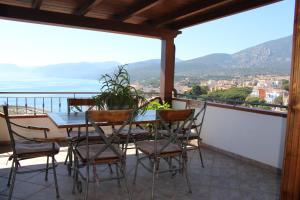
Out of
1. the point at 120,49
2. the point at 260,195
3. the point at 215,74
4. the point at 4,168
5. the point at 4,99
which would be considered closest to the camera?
the point at 260,195

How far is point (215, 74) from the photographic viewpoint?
5059 millimetres

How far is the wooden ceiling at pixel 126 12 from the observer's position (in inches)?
152

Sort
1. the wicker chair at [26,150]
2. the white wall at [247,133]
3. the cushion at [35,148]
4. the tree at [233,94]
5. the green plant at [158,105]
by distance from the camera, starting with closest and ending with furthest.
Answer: the wicker chair at [26,150] → the cushion at [35,148] → the white wall at [247,133] → the tree at [233,94] → the green plant at [158,105]

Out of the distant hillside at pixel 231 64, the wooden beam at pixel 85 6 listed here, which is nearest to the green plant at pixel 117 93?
the distant hillside at pixel 231 64

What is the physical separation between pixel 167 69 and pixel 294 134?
4316mm

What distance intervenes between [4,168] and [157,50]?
3640 mm

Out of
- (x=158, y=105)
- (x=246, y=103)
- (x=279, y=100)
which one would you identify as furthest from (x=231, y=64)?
(x=279, y=100)

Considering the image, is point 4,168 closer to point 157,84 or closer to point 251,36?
point 157,84

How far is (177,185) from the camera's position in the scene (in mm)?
2904

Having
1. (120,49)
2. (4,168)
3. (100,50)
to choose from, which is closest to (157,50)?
(4,168)

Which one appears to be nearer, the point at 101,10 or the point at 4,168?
the point at 4,168

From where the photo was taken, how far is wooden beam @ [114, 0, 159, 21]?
12.6ft

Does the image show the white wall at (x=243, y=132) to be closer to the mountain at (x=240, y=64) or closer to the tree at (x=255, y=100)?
the tree at (x=255, y=100)

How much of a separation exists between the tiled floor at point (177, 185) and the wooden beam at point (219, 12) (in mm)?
2213
